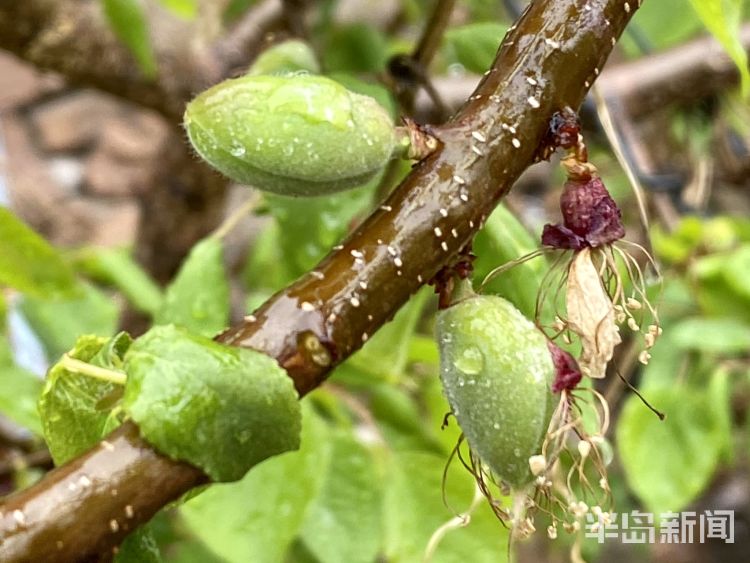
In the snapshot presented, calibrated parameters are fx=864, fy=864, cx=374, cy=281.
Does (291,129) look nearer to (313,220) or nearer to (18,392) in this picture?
(313,220)

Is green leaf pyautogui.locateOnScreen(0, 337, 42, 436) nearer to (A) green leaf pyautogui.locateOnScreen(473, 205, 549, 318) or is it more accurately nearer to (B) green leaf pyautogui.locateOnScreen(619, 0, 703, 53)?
(A) green leaf pyautogui.locateOnScreen(473, 205, 549, 318)

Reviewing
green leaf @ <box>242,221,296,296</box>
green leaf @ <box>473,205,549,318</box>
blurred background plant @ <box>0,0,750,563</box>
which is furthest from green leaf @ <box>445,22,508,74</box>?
green leaf @ <box>242,221,296,296</box>

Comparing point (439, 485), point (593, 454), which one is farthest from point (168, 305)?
point (593, 454)

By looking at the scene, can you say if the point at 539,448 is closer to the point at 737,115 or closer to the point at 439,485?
the point at 439,485

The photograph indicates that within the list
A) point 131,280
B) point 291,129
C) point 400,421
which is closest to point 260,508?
point 400,421

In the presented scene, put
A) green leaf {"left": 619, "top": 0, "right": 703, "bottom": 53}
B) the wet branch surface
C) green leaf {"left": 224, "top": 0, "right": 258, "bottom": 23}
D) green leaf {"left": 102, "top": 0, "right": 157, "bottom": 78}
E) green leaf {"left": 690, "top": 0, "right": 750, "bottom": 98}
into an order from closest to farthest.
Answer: the wet branch surface < green leaf {"left": 690, "top": 0, "right": 750, "bottom": 98} < green leaf {"left": 102, "top": 0, "right": 157, "bottom": 78} < green leaf {"left": 619, "top": 0, "right": 703, "bottom": 53} < green leaf {"left": 224, "top": 0, "right": 258, "bottom": 23}
